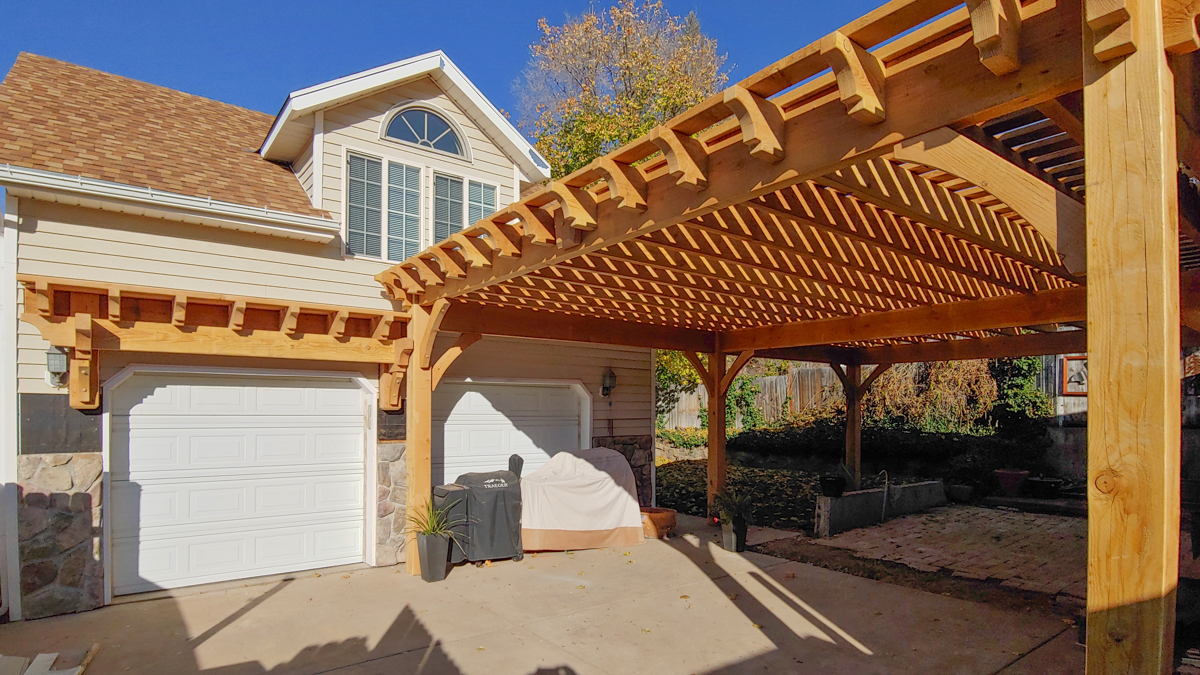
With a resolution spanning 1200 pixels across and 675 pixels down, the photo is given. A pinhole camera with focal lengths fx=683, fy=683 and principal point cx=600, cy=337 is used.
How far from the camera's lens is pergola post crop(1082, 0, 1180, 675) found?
6.20 ft

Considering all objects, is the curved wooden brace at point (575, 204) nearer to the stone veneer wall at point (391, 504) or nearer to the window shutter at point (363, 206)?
the window shutter at point (363, 206)

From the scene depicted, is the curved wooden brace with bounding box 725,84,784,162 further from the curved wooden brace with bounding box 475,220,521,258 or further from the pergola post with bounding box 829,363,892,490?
the pergola post with bounding box 829,363,892,490

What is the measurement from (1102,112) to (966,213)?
205 centimetres

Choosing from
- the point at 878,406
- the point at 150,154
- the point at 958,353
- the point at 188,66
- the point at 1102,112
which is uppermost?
the point at 188,66

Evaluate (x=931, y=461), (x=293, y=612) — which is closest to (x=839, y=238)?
(x=293, y=612)

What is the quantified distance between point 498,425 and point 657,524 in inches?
95.1

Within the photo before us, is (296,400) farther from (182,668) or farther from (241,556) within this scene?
(182,668)

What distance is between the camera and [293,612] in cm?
581

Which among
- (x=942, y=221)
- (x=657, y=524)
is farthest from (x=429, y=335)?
(x=942, y=221)

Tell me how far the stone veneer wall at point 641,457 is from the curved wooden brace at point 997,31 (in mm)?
7780

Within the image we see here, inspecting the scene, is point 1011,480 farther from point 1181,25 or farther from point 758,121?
point 1181,25

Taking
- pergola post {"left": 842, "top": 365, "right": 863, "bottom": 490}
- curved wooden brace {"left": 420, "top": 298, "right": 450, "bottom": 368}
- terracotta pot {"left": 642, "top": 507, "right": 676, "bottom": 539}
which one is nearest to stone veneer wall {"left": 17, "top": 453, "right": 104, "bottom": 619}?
curved wooden brace {"left": 420, "top": 298, "right": 450, "bottom": 368}

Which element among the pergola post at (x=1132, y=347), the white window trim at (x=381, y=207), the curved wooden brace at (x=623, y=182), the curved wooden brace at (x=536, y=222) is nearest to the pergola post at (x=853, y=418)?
the white window trim at (x=381, y=207)

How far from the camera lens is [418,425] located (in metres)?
7.09
